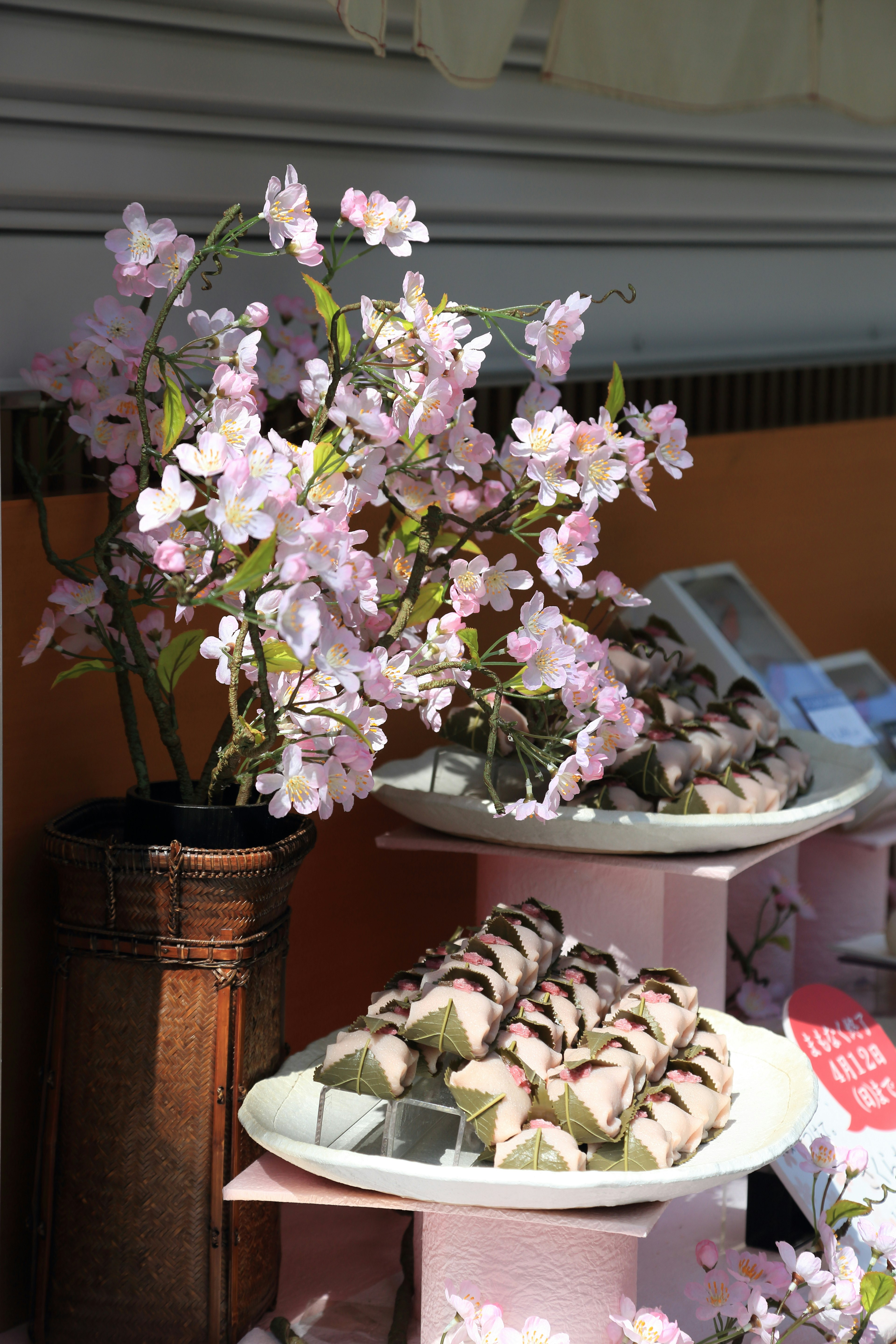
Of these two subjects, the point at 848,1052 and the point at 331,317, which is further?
the point at 848,1052

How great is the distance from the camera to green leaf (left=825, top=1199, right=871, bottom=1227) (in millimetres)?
1875

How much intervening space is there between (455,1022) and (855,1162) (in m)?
0.62

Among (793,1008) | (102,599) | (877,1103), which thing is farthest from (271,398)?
(877,1103)

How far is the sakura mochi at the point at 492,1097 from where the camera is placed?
1664mm

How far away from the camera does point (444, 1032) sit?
172cm

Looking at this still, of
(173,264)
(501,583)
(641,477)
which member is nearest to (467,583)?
(501,583)

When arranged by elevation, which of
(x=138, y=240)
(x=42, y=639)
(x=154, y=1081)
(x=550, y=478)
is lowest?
(x=154, y=1081)

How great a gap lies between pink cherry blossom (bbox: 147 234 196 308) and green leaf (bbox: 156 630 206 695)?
0.42m

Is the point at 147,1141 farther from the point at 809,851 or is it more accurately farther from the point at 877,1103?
the point at 809,851

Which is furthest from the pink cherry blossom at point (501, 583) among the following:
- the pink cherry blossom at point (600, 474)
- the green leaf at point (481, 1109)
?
the green leaf at point (481, 1109)

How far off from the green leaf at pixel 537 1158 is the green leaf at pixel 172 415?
0.86 metres

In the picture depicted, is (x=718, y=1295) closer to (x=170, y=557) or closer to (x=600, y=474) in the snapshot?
(x=600, y=474)

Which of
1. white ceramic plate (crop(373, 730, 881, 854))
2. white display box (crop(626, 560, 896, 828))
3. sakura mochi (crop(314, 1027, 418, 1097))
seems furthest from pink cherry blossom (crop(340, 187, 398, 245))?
white display box (crop(626, 560, 896, 828))

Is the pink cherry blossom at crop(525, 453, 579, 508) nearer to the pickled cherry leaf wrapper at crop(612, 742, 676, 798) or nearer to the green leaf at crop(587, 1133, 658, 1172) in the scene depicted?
the pickled cherry leaf wrapper at crop(612, 742, 676, 798)
